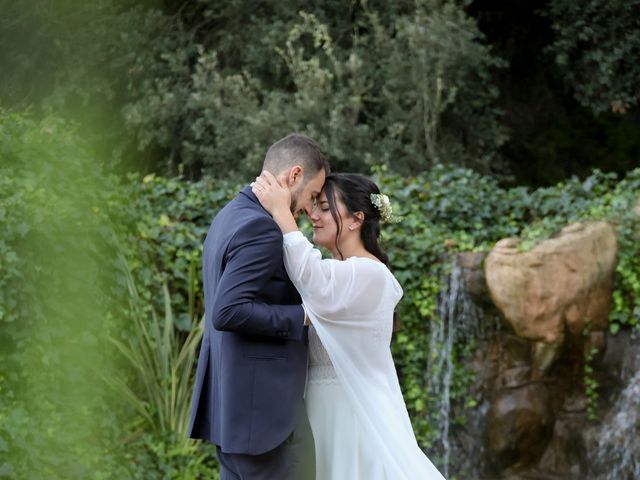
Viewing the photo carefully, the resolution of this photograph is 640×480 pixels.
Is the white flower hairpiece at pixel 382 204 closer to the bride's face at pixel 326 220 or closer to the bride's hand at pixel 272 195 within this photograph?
the bride's face at pixel 326 220

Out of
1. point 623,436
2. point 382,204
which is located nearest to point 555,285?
point 623,436

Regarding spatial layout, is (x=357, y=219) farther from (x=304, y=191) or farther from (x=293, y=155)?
(x=293, y=155)

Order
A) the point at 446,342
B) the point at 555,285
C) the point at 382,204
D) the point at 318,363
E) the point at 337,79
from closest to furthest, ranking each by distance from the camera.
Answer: the point at 318,363
the point at 382,204
the point at 555,285
the point at 446,342
the point at 337,79

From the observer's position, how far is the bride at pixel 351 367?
3.54 m

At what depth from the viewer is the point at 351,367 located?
3.61 metres

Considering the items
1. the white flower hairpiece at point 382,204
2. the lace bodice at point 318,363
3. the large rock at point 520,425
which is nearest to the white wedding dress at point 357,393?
the lace bodice at point 318,363

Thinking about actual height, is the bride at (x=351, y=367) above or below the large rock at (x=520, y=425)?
above

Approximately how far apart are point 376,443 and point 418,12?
7.79 metres

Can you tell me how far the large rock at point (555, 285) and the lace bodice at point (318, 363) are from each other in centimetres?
316

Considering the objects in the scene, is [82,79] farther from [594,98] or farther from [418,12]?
[594,98]

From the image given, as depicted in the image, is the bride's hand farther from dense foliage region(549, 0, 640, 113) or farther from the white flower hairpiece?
dense foliage region(549, 0, 640, 113)

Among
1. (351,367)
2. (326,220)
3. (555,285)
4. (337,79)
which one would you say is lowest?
(351,367)

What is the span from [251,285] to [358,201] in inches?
28.3

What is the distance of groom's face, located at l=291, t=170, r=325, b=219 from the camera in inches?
139
